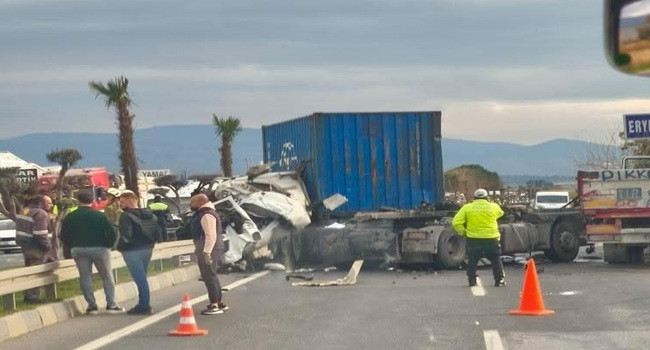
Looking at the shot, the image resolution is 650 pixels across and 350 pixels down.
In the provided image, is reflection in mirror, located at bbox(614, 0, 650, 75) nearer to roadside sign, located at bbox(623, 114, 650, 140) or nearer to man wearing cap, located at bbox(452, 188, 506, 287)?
man wearing cap, located at bbox(452, 188, 506, 287)

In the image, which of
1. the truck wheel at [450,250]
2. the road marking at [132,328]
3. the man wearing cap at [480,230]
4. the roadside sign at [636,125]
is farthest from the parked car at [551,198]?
the road marking at [132,328]

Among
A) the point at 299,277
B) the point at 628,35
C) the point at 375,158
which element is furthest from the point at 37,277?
the point at 628,35

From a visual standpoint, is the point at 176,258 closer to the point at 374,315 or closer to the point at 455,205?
the point at 455,205

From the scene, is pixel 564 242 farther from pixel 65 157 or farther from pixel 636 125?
pixel 65 157

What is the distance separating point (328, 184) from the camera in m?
24.4

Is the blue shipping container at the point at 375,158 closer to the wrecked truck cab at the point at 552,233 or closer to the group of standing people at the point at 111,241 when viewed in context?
the wrecked truck cab at the point at 552,233

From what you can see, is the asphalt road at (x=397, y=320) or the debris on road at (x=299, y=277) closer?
the asphalt road at (x=397, y=320)

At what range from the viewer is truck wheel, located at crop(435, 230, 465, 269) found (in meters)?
23.2

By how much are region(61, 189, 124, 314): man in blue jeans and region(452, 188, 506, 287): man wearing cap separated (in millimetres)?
5940

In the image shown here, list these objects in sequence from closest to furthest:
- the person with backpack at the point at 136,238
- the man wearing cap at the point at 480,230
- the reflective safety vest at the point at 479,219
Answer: the person with backpack at the point at 136,238 → the man wearing cap at the point at 480,230 → the reflective safety vest at the point at 479,219

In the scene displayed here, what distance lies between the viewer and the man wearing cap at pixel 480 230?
60.8 ft

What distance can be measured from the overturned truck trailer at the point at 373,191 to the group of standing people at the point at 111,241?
8.35 m

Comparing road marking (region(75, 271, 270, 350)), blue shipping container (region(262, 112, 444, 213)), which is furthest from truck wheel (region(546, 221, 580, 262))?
road marking (region(75, 271, 270, 350))

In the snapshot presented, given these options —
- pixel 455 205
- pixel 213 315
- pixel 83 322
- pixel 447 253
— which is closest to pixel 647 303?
pixel 213 315
